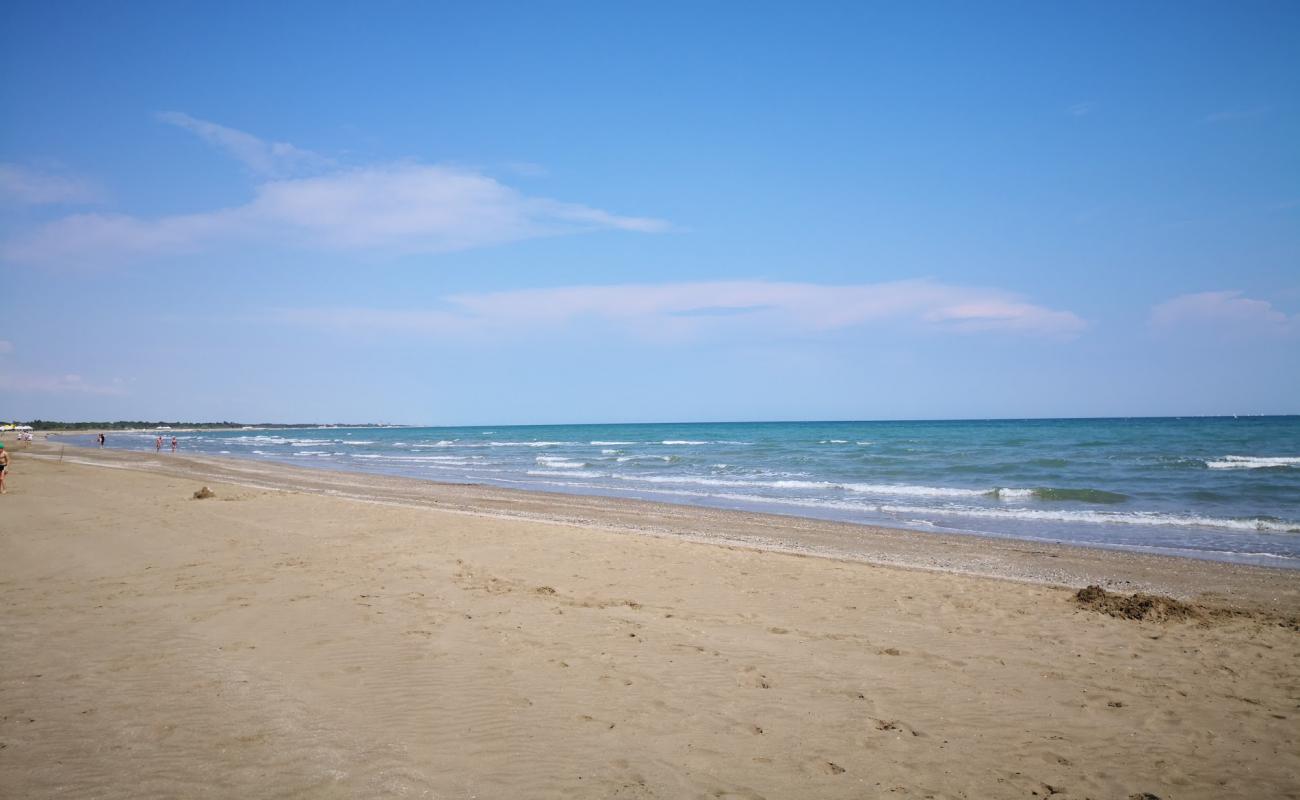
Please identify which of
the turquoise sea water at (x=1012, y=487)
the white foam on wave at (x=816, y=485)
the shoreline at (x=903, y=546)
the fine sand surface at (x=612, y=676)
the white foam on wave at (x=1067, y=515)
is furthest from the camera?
the white foam on wave at (x=816, y=485)

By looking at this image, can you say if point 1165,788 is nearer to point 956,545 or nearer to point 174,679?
point 174,679

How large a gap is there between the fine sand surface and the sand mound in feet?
0.70

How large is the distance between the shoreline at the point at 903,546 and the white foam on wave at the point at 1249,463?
2240 centimetres

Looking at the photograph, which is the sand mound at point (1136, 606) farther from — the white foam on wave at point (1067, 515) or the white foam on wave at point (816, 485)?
the white foam on wave at point (816, 485)

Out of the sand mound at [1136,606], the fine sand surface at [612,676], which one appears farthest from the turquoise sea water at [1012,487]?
the sand mound at [1136,606]

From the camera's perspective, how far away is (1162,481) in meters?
25.8

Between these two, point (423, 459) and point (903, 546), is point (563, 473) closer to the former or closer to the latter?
point (423, 459)

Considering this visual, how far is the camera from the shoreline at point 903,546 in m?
10.8

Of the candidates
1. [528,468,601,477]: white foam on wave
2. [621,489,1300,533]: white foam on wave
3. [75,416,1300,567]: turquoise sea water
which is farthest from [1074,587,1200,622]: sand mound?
[528,468,601,477]: white foam on wave

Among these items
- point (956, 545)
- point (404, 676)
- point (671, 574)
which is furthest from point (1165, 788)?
point (956, 545)

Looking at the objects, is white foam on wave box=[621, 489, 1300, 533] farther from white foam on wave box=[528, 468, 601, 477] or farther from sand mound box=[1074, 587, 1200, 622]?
white foam on wave box=[528, 468, 601, 477]

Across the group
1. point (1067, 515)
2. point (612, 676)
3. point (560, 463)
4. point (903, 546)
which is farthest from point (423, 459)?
point (612, 676)

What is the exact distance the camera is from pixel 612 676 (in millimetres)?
5961

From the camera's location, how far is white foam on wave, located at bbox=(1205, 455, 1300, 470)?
29766 millimetres
